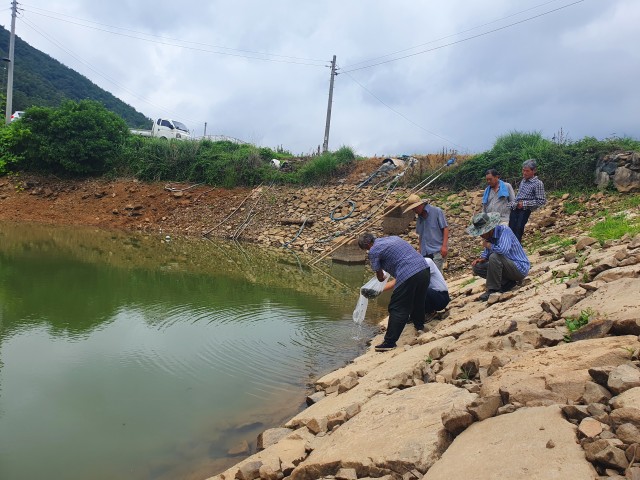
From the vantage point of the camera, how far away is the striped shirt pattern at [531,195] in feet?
23.6

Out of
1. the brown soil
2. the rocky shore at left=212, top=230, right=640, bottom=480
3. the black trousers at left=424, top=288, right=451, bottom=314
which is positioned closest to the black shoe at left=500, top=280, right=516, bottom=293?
the black trousers at left=424, top=288, right=451, bottom=314

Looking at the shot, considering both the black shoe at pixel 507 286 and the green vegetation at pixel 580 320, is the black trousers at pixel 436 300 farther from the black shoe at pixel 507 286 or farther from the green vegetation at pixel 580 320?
the green vegetation at pixel 580 320

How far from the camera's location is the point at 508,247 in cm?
582

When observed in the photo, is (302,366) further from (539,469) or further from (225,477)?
(539,469)

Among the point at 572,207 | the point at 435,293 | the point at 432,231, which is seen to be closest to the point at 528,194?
the point at 432,231

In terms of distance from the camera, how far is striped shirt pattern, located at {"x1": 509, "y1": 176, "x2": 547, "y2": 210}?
720 cm

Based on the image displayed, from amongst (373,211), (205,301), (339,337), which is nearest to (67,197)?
(373,211)

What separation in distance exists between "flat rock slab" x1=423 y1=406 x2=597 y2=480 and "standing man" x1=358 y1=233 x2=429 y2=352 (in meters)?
2.85

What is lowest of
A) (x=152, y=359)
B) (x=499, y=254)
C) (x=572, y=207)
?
(x=152, y=359)

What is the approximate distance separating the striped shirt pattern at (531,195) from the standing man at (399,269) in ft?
7.92

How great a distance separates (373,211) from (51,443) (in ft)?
49.0

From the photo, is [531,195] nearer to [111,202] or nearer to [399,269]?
[399,269]

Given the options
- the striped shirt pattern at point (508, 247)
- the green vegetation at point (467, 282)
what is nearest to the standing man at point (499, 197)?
the green vegetation at point (467, 282)

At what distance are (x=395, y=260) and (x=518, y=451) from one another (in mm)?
3382
